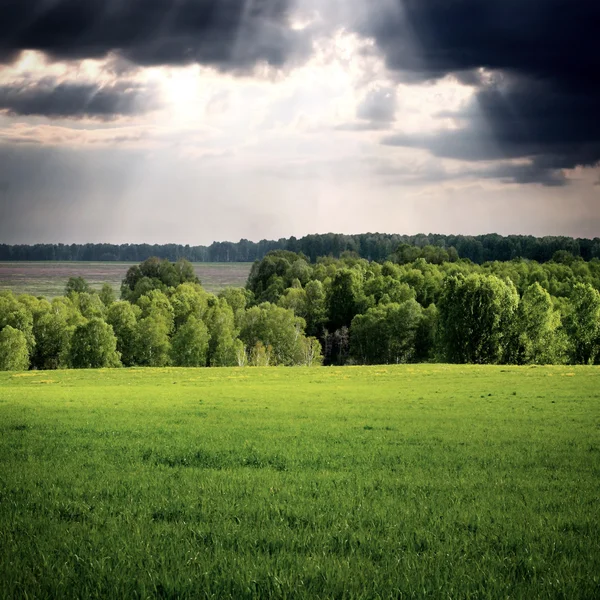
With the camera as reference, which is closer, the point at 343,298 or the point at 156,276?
the point at 343,298

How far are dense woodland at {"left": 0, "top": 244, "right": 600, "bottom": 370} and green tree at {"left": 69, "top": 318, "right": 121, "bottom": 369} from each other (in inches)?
5.7

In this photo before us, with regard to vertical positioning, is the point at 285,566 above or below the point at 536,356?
above

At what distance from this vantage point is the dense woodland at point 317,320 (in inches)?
3573

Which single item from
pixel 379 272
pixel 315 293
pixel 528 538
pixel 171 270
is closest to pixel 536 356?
pixel 315 293

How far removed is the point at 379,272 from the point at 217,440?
14221 cm

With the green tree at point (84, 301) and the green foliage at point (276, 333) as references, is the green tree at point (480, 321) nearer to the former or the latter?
the green foliage at point (276, 333)

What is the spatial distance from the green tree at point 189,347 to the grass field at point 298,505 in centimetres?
7416

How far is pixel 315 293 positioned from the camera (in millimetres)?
142750

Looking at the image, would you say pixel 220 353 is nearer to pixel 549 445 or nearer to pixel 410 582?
pixel 549 445

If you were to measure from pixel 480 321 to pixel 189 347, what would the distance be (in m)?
46.2

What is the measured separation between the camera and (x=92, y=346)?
89812mm

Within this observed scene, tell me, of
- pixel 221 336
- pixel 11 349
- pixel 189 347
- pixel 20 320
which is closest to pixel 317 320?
pixel 221 336

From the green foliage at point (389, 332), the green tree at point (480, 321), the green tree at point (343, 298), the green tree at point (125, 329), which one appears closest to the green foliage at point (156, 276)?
the green tree at point (343, 298)

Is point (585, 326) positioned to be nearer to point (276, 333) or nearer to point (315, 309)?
point (276, 333)
